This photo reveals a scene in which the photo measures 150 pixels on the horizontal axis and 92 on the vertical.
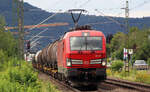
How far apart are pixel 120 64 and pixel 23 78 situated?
21.5m

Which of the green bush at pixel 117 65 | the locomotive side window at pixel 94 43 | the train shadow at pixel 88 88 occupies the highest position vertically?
the locomotive side window at pixel 94 43

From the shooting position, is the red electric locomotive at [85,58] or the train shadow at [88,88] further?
the train shadow at [88,88]

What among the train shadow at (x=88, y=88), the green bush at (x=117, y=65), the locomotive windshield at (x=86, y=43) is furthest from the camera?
the green bush at (x=117, y=65)

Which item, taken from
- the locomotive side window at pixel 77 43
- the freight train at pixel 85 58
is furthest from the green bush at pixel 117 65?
the locomotive side window at pixel 77 43

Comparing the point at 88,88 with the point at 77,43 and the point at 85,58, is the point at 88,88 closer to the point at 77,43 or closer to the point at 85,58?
the point at 85,58

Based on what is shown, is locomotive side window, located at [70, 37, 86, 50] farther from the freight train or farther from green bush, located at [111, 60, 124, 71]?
green bush, located at [111, 60, 124, 71]

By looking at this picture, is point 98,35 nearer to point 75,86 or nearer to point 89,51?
point 89,51

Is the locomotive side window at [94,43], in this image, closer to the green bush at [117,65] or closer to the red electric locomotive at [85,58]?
the red electric locomotive at [85,58]

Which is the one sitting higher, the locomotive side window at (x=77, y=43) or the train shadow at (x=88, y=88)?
the locomotive side window at (x=77, y=43)

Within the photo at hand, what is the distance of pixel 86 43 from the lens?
20.0m

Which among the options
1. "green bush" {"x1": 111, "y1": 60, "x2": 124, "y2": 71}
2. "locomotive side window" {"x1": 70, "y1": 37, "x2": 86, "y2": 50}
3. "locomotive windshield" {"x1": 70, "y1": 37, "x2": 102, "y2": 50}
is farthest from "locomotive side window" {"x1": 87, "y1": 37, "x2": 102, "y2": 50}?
"green bush" {"x1": 111, "y1": 60, "x2": 124, "y2": 71}

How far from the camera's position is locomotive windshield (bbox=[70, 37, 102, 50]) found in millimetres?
19812

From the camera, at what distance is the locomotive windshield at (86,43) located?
1981 cm

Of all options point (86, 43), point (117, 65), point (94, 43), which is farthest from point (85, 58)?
point (117, 65)
